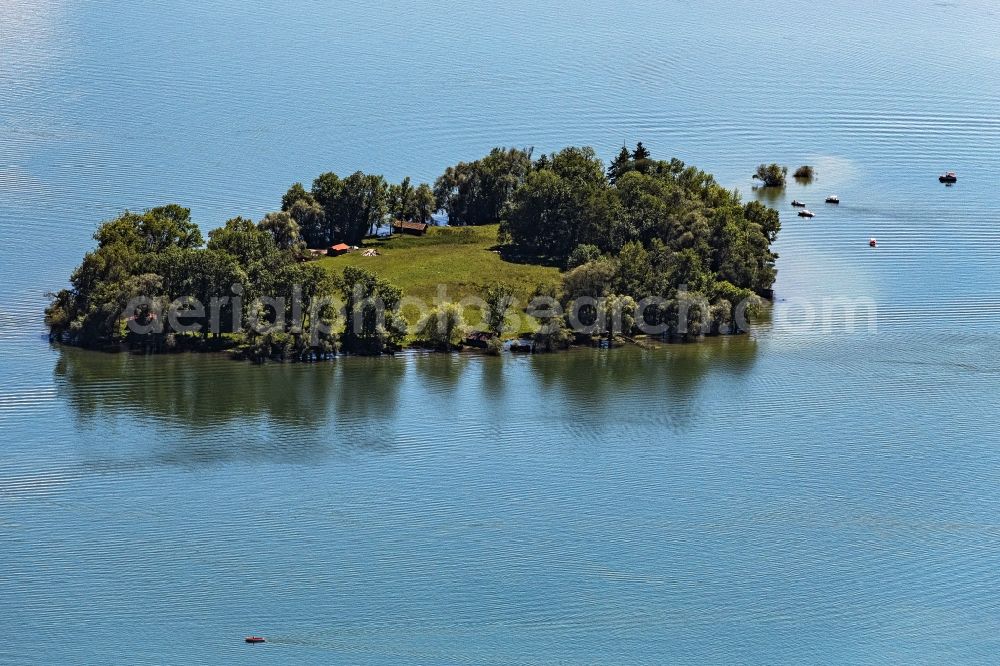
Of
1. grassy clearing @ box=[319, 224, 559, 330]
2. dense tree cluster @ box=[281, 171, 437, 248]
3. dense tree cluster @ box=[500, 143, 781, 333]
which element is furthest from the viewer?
dense tree cluster @ box=[281, 171, 437, 248]

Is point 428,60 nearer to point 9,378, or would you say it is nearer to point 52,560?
point 9,378

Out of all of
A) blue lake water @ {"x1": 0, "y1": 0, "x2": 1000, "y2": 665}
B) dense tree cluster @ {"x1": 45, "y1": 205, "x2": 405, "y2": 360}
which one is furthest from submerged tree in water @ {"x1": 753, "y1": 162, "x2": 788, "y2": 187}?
dense tree cluster @ {"x1": 45, "y1": 205, "x2": 405, "y2": 360}

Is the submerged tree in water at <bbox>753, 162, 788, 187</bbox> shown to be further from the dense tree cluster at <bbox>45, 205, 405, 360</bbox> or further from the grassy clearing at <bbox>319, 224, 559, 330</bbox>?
the dense tree cluster at <bbox>45, 205, 405, 360</bbox>

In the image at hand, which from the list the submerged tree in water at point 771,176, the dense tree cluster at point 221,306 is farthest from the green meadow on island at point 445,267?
the submerged tree in water at point 771,176

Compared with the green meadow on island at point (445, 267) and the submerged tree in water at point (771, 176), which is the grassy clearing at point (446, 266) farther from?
the submerged tree in water at point (771, 176)

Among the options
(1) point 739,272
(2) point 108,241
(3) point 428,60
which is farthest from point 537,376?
(3) point 428,60
